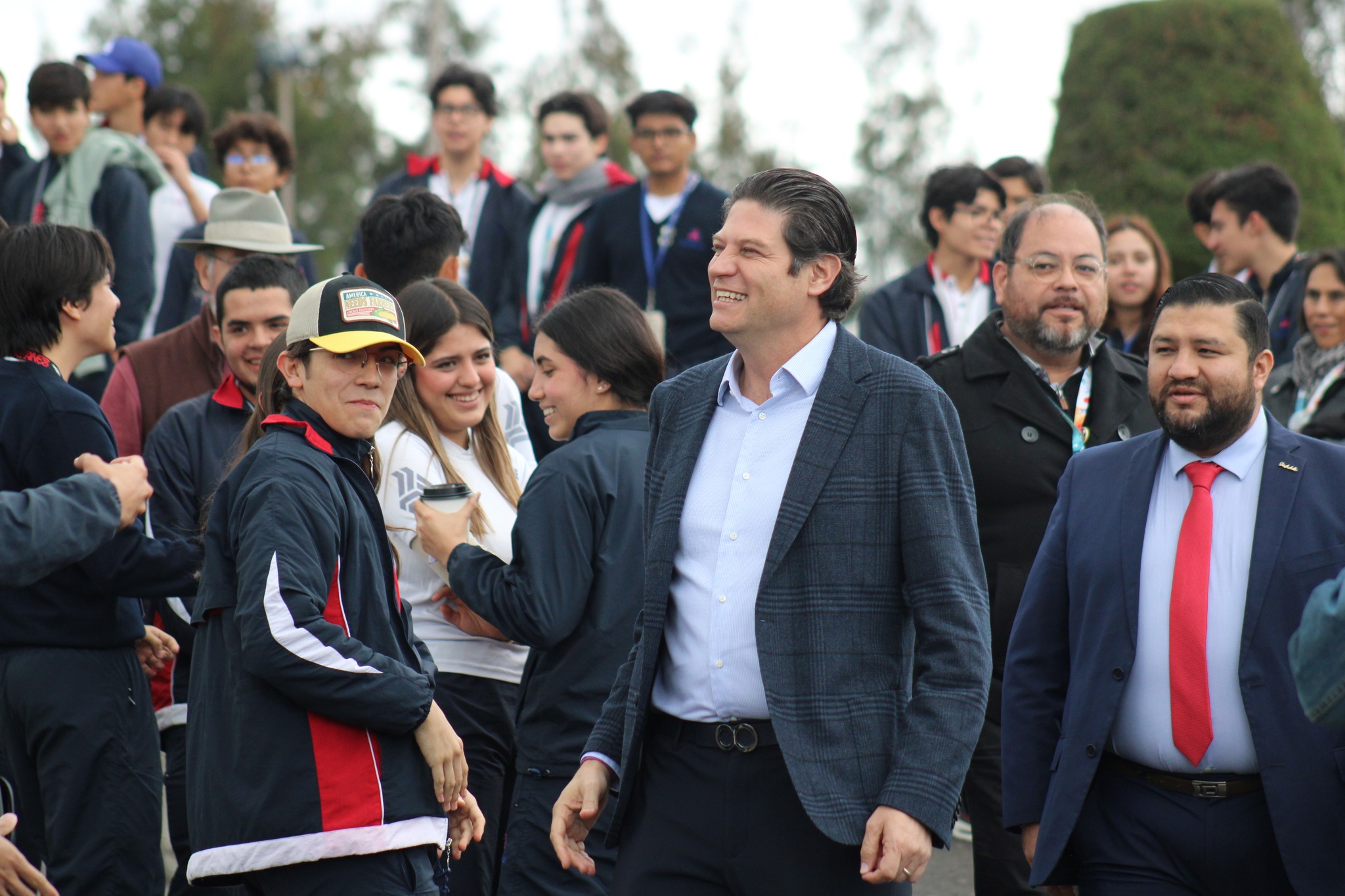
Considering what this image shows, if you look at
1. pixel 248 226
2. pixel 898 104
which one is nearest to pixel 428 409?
pixel 248 226

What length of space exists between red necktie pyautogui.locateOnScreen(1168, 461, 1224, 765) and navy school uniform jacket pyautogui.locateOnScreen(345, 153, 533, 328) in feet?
16.7

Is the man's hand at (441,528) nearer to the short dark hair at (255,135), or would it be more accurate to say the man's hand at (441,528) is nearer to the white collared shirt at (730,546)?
the white collared shirt at (730,546)

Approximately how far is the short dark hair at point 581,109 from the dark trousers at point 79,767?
5.41 meters

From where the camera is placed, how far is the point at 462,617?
442cm

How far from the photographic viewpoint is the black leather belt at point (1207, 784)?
137 inches

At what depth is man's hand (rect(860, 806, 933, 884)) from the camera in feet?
9.25

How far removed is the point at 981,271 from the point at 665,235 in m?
1.85

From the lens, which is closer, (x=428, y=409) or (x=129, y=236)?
(x=428, y=409)

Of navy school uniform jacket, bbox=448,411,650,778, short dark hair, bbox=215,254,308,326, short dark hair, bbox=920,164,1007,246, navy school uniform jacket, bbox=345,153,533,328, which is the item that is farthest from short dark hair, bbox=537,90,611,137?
navy school uniform jacket, bbox=448,411,650,778

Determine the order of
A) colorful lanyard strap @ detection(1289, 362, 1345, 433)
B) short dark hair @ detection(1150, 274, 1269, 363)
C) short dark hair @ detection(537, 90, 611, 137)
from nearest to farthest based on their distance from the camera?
1. short dark hair @ detection(1150, 274, 1269, 363)
2. colorful lanyard strap @ detection(1289, 362, 1345, 433)
3. short dark hair @ detection(537, 90, 611, 137)

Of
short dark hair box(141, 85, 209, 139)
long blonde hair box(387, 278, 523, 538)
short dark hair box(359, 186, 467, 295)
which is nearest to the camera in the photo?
long blonde hair box(387, 278, 523, 538)

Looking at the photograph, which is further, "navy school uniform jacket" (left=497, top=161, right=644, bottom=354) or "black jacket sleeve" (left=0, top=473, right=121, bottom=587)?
"navy school uniform jacket" (left=497, top=161, right=644, bottom=354)

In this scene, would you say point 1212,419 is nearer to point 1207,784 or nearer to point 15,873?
point 1207,784

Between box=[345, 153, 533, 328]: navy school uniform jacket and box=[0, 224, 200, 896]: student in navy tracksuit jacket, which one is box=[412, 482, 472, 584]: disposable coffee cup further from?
box=[345, 153, 533, 328]: navy school uniform jacket
